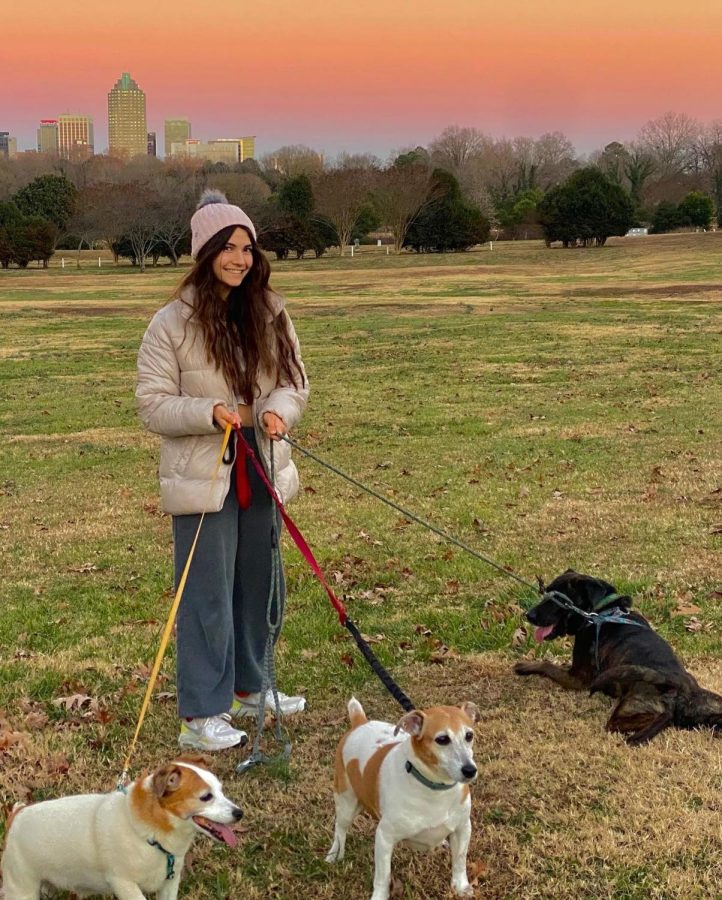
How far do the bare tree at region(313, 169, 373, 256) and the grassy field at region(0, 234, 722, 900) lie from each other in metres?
48.7

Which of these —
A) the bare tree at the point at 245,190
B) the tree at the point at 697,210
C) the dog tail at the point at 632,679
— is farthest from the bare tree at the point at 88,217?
the dog tail at the point at 632,679

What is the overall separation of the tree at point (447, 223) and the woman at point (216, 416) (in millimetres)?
61503

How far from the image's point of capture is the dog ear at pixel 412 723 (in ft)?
10.6

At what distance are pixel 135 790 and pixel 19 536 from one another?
6130 mm

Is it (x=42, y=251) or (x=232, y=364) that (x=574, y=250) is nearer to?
(x=42, y=251)

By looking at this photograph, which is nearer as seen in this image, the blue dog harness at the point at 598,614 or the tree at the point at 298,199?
the blue dog harness at the point at 598,614

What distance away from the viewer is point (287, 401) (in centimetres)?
461

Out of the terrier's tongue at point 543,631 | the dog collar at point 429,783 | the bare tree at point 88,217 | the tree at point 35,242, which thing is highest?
the bare tree at point 88,217

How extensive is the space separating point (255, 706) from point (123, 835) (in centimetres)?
185

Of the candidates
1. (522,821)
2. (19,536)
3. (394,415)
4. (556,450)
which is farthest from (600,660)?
(394,415)

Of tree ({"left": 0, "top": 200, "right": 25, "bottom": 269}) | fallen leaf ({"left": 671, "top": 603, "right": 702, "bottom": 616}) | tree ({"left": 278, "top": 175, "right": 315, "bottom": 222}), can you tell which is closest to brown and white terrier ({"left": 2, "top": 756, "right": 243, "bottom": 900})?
fallen leaf ({"left": 671, "top": 603, "right": 702, "bottom": 616})

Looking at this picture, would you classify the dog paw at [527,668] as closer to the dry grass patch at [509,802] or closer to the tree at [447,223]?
the dry grass patch at [509,802]

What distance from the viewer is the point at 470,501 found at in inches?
366

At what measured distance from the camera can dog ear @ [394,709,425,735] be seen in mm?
3219
